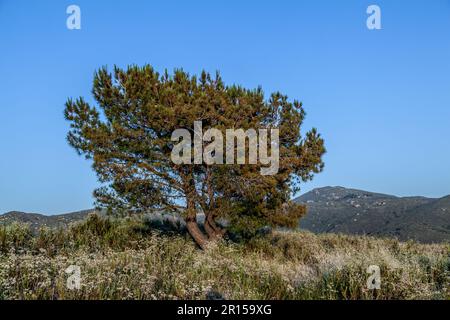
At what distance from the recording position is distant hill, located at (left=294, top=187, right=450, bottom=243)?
98.6ft

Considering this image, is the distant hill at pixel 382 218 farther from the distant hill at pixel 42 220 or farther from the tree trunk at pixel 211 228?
A: the tree trunk at pixel 211 228

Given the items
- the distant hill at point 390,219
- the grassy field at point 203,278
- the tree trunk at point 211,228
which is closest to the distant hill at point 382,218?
the distant hill at point 390,219

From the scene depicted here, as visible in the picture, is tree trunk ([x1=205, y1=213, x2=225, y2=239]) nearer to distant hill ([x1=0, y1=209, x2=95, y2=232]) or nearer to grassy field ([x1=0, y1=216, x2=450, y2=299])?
grassy field ([x1=0, y1=216, x2=450, y2=299])

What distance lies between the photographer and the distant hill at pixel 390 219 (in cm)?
3005

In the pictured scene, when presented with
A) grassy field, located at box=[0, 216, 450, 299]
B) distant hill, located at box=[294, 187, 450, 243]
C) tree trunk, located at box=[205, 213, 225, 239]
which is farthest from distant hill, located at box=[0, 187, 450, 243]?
grassy field, located at box=[0, 216, 450, 299]

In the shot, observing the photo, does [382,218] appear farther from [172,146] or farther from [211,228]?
[172,146]

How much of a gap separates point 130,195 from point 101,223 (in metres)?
2.89

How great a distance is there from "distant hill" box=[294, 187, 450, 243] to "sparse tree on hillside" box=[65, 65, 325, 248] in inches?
482

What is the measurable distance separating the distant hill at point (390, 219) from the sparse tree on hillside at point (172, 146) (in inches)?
482

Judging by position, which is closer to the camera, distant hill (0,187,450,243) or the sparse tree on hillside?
the sparse tree on hillside

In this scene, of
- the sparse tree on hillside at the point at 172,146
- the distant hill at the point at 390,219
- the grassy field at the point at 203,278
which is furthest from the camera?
the distant hill at the point at 390,219

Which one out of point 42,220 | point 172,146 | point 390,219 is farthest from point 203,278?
point 390,219

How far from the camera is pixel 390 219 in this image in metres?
35.8

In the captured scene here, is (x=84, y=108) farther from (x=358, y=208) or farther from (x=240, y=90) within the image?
(x=358, y=208)
